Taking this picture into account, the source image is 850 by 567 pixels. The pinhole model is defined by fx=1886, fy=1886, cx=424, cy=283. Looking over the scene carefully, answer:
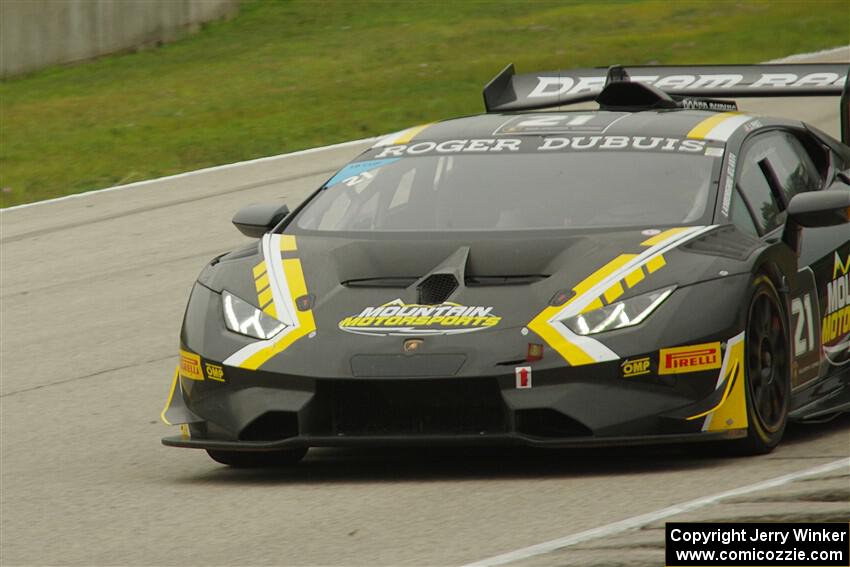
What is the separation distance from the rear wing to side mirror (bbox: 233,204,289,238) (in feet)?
5.45

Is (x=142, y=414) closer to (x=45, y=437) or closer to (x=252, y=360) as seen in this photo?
(x=45, y=437)

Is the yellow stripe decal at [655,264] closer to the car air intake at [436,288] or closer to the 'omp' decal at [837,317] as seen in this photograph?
the car air intake at [436,288]

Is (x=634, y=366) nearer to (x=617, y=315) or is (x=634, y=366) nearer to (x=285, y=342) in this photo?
(x=617, y=315)

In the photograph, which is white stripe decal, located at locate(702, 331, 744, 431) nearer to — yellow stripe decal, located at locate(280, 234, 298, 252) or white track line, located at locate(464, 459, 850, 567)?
white track line, located at locate(464, 459, 850, 567)

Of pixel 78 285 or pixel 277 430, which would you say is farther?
pixel 78 285

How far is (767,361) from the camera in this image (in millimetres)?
6832

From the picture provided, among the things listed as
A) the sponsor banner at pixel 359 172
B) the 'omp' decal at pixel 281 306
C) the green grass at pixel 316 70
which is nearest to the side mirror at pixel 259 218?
the sponsor banner at pixel 359 172

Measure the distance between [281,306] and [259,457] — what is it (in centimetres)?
66

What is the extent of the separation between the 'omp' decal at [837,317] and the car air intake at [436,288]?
1684 millimetres

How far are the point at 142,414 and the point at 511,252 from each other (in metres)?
2.37

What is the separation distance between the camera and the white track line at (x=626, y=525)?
5.17 metres

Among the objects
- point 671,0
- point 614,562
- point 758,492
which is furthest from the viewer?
point 671,0

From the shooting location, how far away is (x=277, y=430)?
6.70 meters

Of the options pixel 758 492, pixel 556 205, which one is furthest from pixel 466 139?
pixel 758 492
